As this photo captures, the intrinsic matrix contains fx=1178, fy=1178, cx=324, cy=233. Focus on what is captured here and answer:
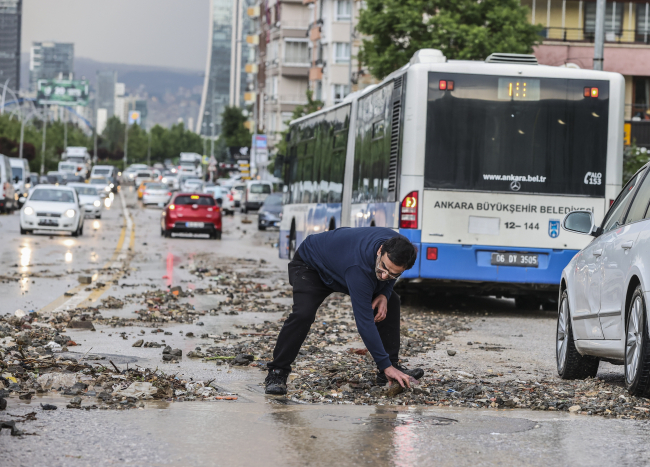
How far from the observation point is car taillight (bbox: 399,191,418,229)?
1488 centimetres

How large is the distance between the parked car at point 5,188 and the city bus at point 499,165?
39.0 m

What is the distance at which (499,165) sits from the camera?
15016 mm

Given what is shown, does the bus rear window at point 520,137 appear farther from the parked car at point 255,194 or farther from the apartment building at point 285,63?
the apartment building at point 285,63

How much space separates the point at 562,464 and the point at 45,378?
3777mm

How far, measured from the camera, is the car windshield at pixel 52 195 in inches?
1411

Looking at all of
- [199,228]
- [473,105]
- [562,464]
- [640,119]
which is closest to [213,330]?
[473,105]

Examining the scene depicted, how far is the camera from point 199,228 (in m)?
37.4

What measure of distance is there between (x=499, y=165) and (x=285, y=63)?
9041 centimetres

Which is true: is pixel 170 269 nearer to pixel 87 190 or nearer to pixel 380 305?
pixel 380 305

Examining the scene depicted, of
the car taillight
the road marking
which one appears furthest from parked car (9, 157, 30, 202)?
the car taillight

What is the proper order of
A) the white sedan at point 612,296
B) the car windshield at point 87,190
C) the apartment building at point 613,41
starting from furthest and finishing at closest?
1. the car windshield at point 87,190
2. the apartment building at point 613,41
3. the white sedan at point 612,296

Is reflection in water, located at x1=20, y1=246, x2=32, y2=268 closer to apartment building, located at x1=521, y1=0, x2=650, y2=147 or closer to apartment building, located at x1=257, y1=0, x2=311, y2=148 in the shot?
apartment building, located at x1=521, y1=0, x2=650, y2=147

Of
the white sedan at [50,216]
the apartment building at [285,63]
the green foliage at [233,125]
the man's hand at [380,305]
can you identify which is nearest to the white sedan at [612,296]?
the man's hand at [380,305]

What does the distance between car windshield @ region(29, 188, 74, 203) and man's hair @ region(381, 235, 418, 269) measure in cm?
3000
